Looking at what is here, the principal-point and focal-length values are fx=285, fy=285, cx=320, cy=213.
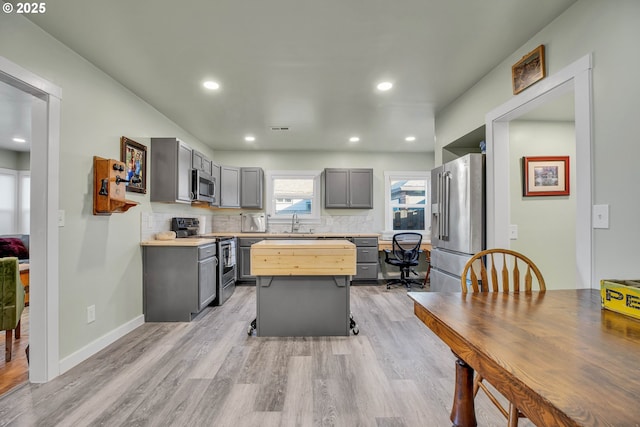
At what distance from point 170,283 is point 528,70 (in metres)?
3.98

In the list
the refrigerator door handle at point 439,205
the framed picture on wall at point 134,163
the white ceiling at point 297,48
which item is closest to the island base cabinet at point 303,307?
the refrigerator door handle at point 439,205

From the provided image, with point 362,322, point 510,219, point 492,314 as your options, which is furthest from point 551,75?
point 362,322

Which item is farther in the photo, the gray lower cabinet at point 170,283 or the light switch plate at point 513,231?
the gray lower cabinet at point 170,283

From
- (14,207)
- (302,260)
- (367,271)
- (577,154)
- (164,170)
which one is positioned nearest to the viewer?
(577,154)

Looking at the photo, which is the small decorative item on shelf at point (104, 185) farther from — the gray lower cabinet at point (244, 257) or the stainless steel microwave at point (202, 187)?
the gray lower cabinet at point (244, 257)

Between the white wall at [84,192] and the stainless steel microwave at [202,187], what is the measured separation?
Answer: 3.07 ft

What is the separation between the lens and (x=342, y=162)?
5.85 meters

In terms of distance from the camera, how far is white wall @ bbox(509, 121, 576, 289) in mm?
2881

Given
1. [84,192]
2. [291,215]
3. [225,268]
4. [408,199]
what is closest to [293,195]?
[291,215]

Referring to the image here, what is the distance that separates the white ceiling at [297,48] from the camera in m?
1.87

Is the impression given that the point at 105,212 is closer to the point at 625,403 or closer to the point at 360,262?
the point at 625,403

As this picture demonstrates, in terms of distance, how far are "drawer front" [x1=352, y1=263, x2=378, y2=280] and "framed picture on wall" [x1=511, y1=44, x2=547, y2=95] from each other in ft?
11.5

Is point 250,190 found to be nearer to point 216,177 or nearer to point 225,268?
point 216,177

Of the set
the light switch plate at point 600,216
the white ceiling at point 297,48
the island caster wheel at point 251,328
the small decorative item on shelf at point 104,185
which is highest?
the white ceiling at point 297,48
